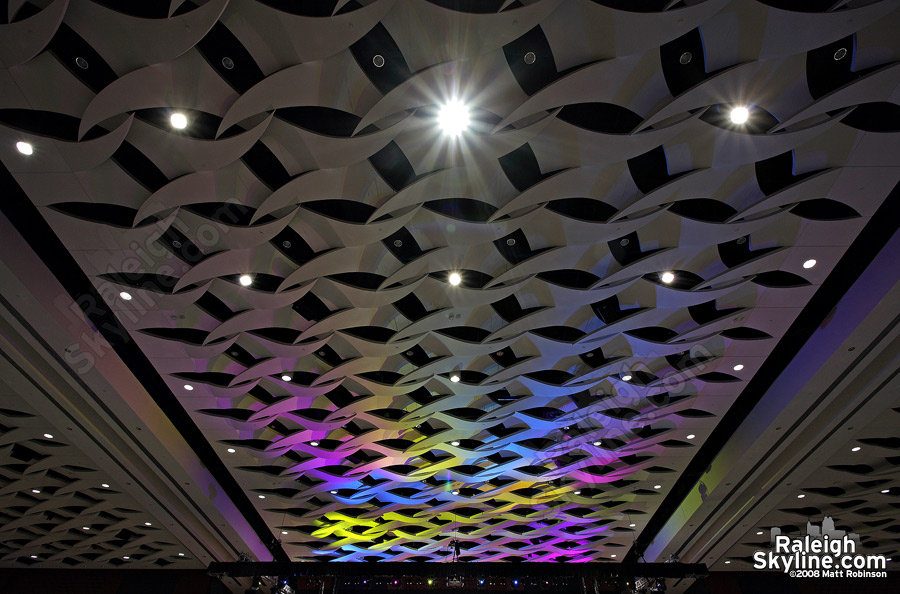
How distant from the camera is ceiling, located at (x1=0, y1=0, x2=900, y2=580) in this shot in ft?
12.9

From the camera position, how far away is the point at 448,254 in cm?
567

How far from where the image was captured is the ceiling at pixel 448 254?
3.95 m

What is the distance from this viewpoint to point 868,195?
195 inches

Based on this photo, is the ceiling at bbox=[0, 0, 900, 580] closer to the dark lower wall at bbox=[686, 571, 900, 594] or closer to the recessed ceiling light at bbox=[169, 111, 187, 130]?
the recessed ceiling light at bbox=[169, 111, 187, 130]

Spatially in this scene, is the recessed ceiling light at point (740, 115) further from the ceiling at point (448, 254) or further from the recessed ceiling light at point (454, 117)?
the recessed ceiling light at point (454, 117)

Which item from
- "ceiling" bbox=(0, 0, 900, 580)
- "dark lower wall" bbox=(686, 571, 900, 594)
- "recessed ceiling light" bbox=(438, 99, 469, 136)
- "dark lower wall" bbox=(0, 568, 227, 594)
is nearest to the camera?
"ceiling" bbox=(0, 0, 900, 580)

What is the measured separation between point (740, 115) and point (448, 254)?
10.6ft

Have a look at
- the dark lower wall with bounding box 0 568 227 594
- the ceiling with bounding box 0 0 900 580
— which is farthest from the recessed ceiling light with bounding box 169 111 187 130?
the dark lower wall with bounding box 0 568 227 594

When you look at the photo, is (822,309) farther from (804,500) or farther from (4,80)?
(4,80)

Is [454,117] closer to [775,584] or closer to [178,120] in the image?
[178,120]

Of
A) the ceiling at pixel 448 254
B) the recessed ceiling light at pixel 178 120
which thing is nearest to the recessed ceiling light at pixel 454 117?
the ceiling at pixel 448 254

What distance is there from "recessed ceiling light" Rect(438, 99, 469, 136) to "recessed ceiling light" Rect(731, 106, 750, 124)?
2468mm

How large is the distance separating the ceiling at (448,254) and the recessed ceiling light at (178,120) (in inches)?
2.1

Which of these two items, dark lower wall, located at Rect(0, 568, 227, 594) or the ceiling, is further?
dark lower wall, located at Rect(0, 568, 227, 594)
